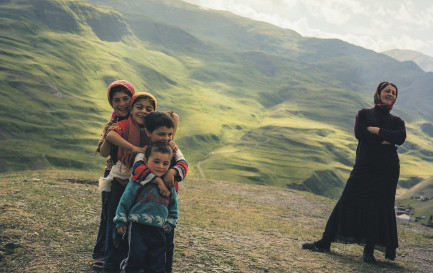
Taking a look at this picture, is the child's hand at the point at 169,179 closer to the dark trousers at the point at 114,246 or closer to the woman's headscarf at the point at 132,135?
the woman's headscarf at the point at 132,135

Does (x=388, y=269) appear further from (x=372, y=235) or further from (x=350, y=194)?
(x=350, y=194)

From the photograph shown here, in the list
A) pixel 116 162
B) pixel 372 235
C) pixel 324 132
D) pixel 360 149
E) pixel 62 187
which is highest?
pixel 324 132

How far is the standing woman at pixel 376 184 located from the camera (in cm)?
951

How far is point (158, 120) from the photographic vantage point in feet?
20.7

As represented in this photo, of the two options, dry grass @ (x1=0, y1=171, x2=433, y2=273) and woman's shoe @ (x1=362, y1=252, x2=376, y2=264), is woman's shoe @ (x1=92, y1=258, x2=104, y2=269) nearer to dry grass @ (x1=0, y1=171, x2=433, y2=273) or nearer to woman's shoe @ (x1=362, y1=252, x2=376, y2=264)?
dry grass @ (x1=0, y1=171, x2=433, y2=273)

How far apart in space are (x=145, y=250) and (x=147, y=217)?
1.80ft

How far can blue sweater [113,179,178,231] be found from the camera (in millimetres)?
6035

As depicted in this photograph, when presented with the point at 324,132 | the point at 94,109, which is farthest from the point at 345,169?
the point at 94,109

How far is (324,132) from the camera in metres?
195

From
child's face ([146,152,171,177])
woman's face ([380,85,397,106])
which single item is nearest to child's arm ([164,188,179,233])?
child's face ([146,152,171,177])

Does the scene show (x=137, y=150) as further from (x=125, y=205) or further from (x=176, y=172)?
(x=125, y=205)

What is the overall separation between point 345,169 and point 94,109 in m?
102

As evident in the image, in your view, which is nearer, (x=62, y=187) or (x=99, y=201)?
(x=99, y=201)

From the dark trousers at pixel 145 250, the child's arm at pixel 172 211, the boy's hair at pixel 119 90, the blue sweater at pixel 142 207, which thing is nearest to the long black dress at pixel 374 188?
the child's arm at pixel 172 211
